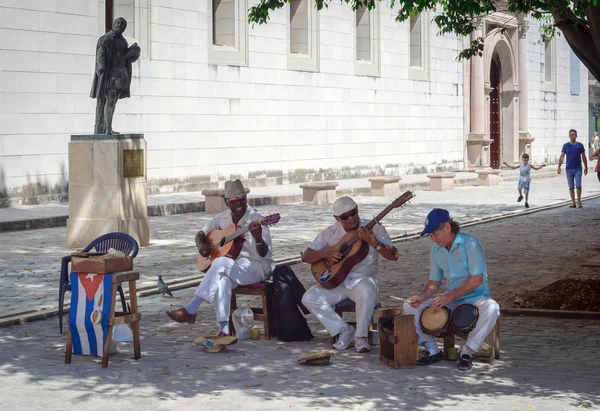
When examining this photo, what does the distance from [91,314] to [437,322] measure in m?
2.60

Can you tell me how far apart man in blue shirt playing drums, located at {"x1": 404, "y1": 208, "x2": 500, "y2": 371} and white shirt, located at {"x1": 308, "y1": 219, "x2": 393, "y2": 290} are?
623 millimetres

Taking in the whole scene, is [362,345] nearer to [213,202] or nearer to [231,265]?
[231,265]

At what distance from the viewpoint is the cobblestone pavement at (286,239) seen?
44.5ft

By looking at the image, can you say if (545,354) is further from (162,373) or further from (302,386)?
(162,373)

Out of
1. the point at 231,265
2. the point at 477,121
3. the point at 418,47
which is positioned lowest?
the point at 231,265

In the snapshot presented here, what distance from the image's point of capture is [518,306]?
11.0 meters

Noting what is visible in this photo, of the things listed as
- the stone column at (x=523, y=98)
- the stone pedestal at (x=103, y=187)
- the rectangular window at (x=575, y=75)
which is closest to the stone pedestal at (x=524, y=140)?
the stone column at (x=523, y=98)

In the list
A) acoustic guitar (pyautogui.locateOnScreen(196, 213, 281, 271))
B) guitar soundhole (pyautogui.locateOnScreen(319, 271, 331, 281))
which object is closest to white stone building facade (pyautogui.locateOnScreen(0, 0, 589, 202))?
acoustic guitar (pyautogui.locateOnScreen(196, 213, 281, 271))

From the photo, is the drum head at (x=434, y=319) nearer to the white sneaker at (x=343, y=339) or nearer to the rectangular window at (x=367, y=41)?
the white sneaker at (x=343, y=339)

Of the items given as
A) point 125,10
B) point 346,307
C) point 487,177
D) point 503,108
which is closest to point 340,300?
point 346,307

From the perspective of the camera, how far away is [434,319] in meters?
8.64

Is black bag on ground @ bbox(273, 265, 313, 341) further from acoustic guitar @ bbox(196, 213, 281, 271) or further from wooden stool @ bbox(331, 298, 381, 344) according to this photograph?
acoustic guitar @ bbox(196, 213, 281, 271)

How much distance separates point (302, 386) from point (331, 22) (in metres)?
27.1

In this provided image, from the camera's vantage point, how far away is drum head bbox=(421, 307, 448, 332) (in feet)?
28.2
